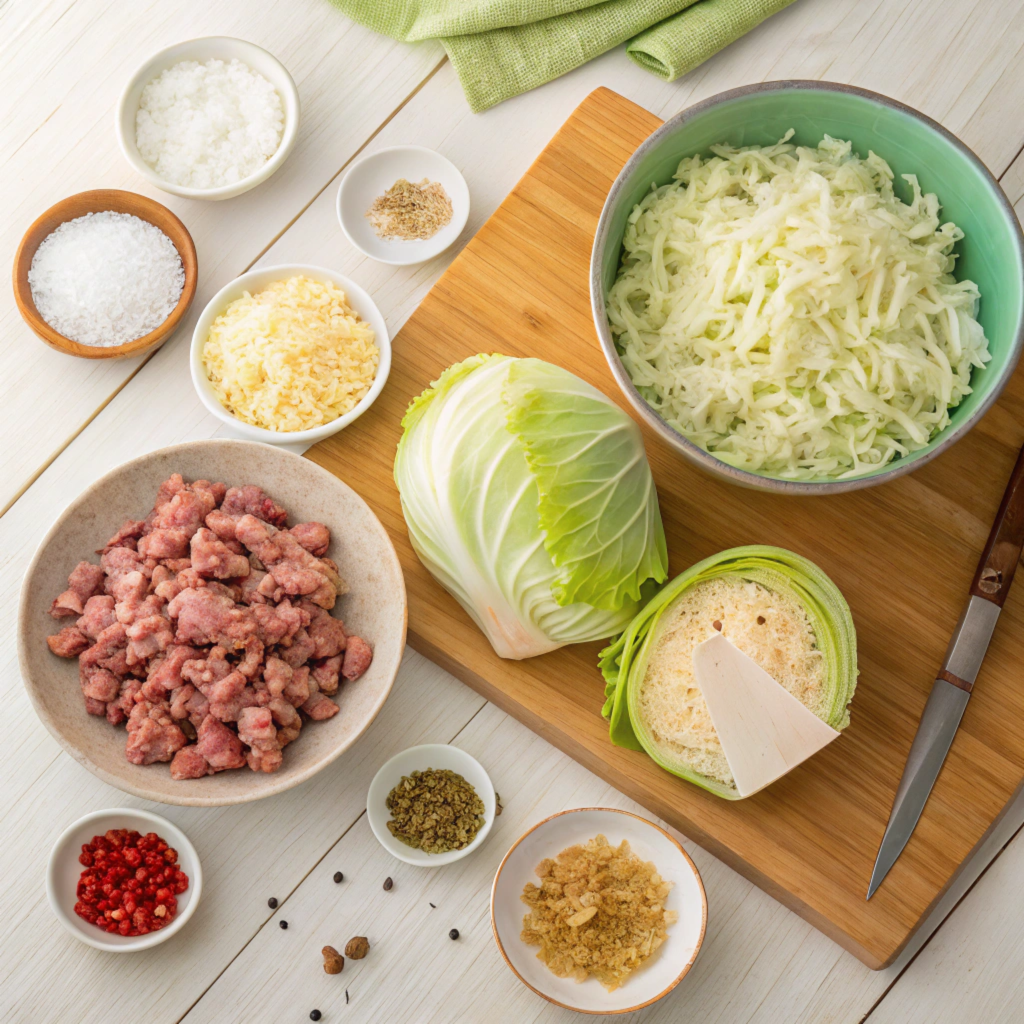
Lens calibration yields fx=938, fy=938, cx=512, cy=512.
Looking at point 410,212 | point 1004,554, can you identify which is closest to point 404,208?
point 410,212

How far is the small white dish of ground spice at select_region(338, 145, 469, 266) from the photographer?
2750mm

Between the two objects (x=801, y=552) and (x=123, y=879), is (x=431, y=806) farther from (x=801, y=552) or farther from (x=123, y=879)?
(x=801, y=552)

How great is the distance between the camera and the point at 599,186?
104 inches

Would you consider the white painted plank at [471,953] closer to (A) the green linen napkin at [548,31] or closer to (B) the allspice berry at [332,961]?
(B) the allspice berry at [332,961]

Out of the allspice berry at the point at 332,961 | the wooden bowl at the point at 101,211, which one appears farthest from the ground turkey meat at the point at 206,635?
the allspice berry at the point at 332,961

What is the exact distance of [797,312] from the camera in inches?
85.0

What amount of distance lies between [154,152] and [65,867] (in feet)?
6.55

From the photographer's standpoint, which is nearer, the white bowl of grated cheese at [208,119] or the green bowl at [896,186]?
the green bowl at [896,186]

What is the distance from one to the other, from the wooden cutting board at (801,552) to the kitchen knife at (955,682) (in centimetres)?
4

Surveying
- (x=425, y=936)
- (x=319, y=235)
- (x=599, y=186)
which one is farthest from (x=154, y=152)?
(x=425, y=936)

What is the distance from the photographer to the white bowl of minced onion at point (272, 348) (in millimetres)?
2506

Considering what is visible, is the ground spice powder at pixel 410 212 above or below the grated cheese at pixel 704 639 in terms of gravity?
above

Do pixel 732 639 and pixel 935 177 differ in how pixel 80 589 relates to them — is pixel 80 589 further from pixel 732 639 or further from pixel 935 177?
pixel 935 177

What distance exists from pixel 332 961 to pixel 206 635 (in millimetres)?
987
